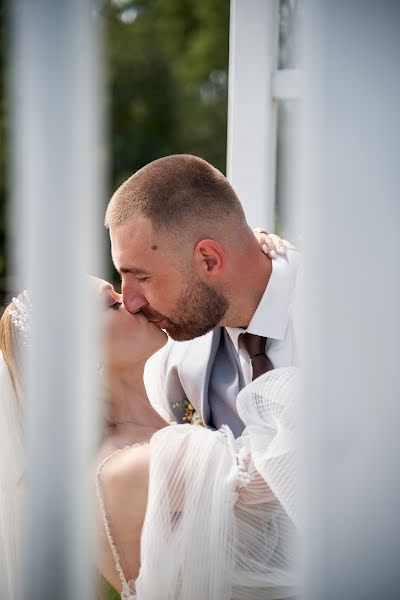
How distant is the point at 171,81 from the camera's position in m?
10.4

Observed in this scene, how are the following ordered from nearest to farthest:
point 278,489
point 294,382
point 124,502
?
point 278,489 → point 294,382 → point 124,502

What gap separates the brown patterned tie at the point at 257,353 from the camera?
2.03m

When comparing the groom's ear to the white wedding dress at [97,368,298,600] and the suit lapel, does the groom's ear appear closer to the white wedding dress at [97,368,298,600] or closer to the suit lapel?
the suit lapel

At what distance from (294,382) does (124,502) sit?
0.45 metres

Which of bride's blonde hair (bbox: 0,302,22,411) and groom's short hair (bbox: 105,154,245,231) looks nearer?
bride's blonde hair (bbox: 0,302,22,411)

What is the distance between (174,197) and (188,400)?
0.63 metres

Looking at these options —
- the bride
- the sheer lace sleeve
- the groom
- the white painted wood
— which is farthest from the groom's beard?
the white painted wood

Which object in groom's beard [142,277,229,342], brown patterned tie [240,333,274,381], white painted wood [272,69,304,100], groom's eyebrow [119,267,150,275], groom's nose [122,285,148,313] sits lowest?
brown patterned tie [240,333,274,381]

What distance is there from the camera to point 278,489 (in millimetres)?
1277

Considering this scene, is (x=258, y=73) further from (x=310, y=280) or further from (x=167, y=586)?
(x=310, y=280)

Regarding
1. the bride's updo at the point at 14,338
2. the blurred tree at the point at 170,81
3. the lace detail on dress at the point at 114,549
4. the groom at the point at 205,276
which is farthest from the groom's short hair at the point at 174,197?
the blurred tree at the point at 170,81

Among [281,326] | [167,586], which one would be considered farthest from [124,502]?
[281,326]

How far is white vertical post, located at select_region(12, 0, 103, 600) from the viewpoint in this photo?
0.64m

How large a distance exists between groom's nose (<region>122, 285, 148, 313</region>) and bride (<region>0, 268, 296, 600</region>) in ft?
1.05
